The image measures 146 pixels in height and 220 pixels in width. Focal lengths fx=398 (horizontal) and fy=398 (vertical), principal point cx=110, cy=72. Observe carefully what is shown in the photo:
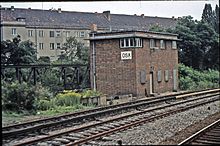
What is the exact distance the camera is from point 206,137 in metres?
11.3

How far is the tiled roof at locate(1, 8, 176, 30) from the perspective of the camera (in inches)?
2295

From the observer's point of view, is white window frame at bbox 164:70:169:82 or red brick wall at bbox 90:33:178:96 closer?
red brick wall at bbox 90:33:178:96

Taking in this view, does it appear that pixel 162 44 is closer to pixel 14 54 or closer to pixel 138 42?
pixel 138 42

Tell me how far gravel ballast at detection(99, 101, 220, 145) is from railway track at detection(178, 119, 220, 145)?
0.46 metres

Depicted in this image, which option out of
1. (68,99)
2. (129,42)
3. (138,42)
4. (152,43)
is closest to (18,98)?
(68,99)

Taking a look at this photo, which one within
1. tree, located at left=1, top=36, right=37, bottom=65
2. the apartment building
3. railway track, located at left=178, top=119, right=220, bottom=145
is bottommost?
railway track, located at left=178, top=119, right=220, bottom=145

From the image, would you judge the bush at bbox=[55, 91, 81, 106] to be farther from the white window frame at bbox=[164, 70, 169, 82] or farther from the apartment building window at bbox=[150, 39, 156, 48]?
the white window frame at bbox=[164, 70, 169, 82]

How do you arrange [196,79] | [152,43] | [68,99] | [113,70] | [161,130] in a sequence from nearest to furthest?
1. [161,130]
2. [68,99]
3. [113,70]
4. [152,43]
5. [196,79]

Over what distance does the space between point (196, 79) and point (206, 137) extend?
29624 mm

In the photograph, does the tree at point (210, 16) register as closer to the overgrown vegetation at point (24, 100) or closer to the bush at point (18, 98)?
the overgrown vegetation at point (24, 100)

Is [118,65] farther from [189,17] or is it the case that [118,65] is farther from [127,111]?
[189,17]

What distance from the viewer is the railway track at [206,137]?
1047 cm

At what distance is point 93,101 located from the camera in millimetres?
23516

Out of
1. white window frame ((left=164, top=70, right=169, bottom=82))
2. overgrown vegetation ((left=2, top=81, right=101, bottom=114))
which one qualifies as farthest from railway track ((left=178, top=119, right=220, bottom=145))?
white window frame ((left=164, top=70, right=169, bottom=82))
